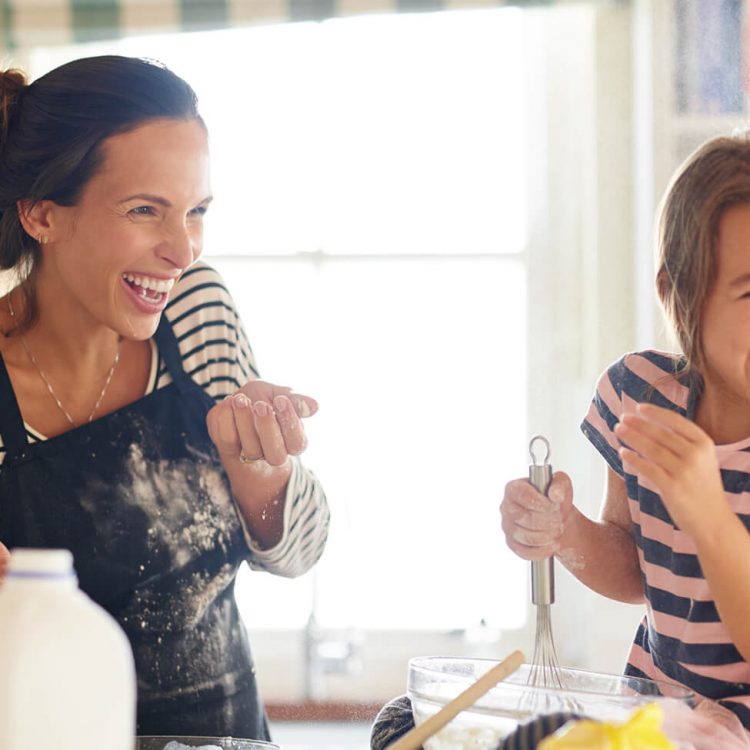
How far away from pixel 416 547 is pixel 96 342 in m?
0.77

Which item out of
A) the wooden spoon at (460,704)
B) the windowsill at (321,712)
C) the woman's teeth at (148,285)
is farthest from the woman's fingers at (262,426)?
the windowsill at (321,712)

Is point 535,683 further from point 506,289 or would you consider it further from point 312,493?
point 506,289

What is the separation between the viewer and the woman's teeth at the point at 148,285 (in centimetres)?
94

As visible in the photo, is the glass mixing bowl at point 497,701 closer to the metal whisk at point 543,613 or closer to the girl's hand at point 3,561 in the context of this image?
the metal whisk at point 543,613

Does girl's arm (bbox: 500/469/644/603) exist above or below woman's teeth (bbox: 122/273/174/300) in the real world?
below

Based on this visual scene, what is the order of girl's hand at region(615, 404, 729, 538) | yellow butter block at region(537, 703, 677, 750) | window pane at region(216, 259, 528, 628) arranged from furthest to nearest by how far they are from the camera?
window pane at region(216, 259, 528, 628) < girl's hand at region(615, 404, 729, 538) < yellow butter block at region(537, 703, 677, 750)

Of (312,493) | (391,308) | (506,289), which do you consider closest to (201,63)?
(391,308)

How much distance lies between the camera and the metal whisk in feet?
2.32

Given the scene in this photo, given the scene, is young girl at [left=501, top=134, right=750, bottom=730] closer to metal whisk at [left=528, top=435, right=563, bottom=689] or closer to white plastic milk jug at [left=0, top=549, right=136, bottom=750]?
metal whisk at [left=528, top=435, right=563, bottom=689]

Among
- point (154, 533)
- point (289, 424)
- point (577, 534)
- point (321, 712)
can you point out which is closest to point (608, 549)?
point (577, 534)

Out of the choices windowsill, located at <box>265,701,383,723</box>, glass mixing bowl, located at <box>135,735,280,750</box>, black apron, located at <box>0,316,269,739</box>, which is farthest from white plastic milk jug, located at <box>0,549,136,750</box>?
windowsill, located at <box>265,701,383,723</box>

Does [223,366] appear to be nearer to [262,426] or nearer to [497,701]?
[262,426]

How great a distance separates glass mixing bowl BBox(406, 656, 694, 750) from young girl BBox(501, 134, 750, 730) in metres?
0.10

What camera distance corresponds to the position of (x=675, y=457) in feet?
2.18
